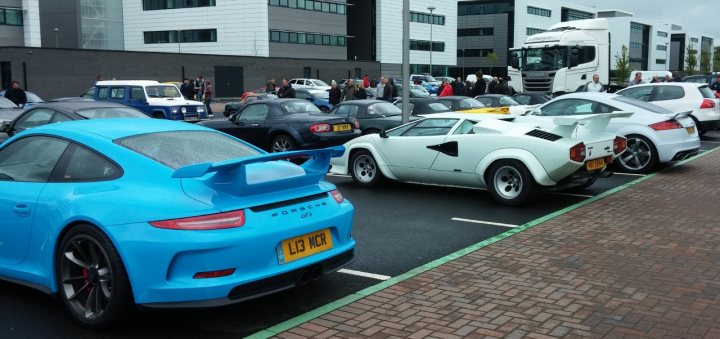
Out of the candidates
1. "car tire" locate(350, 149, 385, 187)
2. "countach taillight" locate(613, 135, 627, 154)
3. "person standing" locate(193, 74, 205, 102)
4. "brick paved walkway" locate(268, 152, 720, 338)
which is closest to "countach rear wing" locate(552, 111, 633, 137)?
"countach taillight" locate(613, 135, 627, 154)

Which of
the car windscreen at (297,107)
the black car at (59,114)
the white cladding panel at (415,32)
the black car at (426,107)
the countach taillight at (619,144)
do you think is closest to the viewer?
the countach taillight at (619,144)

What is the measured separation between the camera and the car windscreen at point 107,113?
12438 mm

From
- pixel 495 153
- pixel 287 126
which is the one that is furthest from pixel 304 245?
pixel 287 126

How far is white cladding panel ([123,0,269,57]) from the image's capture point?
193ft

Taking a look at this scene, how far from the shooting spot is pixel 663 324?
4.38m

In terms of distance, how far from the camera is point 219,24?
60188 mm

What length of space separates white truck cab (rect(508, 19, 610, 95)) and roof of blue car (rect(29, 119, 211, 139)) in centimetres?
2055

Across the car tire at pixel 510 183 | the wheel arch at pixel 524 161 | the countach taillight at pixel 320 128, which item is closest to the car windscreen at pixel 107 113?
the countach taillight at pixel 320 128

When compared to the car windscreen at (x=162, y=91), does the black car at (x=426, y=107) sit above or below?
below

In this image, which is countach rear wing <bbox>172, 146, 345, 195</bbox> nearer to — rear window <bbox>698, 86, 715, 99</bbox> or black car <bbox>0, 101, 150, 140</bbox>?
black car <bbox>0, 101, 150, 140</bbox>

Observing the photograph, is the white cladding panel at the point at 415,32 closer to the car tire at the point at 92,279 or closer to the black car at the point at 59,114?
the black car at the point at 59,114

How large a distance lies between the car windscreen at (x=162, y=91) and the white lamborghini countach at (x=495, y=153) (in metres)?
14.4

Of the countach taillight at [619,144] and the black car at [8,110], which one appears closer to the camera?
the countach taillight at [619,144]

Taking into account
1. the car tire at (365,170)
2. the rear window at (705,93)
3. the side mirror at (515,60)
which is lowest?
the car tire at (365,170)
